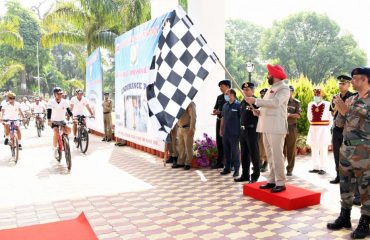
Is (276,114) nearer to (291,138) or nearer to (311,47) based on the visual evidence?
(291,138)

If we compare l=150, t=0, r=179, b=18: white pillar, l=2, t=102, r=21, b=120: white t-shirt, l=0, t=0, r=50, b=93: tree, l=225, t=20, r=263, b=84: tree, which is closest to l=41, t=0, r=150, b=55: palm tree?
l=150, t=0, r=179, b=18: white pillar

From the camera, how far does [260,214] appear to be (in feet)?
16.6

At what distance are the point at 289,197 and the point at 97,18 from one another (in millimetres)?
15686

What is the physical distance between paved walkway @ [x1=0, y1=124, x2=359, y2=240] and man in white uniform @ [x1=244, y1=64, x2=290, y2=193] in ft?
2.13

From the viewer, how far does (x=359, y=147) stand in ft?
13.3

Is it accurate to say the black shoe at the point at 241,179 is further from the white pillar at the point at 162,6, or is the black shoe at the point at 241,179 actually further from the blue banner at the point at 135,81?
the white pillar at the point at 162,6

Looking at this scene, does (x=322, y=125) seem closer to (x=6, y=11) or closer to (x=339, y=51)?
(x=339, y=51)

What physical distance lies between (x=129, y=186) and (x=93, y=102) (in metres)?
8.74

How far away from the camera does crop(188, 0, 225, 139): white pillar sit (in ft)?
30.0

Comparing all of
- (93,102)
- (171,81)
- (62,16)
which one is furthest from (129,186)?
(62,16)

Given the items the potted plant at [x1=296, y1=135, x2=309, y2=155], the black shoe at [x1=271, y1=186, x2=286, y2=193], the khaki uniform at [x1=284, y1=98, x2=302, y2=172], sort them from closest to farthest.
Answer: the black shoe at [x1=271, y1=186, x2=286, y2=193], the khaki uniform at [x1=284, y1=98, x2=302, y2=172], the potted plant at [x1=296, y1=135, x2=309, y2=155]

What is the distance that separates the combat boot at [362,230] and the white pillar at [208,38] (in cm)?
528

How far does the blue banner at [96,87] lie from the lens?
1388 centimetres

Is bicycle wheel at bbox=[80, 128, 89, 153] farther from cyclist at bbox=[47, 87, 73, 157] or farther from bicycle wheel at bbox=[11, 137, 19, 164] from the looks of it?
cyclist at bbox=[47, 87, 73, 157]
